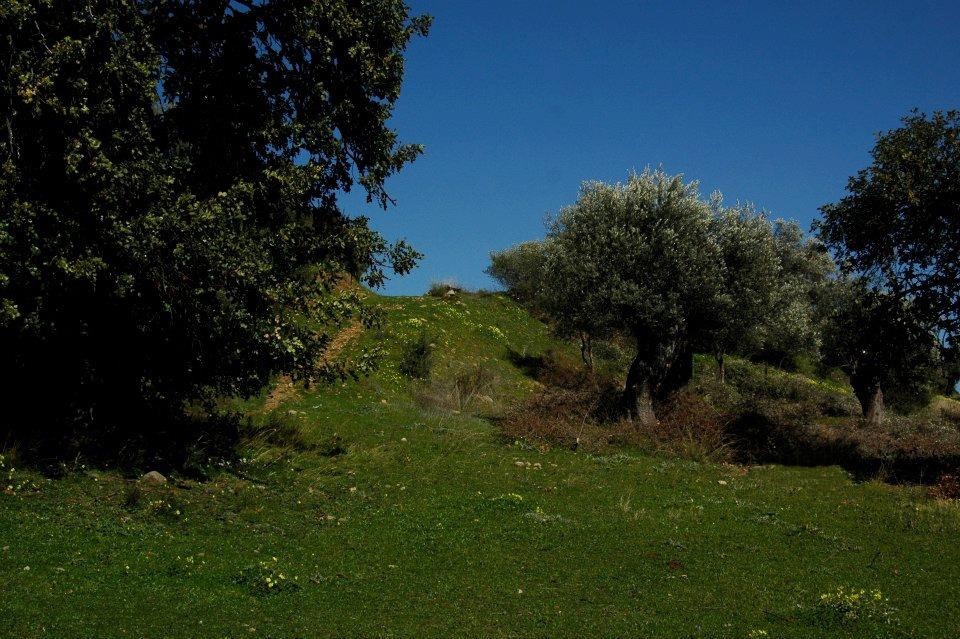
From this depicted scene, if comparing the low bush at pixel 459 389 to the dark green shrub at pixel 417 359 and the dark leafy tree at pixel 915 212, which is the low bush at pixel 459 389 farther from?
the dark leafy tree at pixel 915 212

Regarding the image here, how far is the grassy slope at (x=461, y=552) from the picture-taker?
9578 mm

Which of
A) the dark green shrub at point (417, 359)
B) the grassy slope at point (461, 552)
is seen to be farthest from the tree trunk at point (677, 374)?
the dark green shrub at point (417, 359)

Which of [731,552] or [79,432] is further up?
[79,432]

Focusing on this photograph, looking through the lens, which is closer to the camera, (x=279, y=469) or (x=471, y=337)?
(x=279, y=469)

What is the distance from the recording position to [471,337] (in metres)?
51.0

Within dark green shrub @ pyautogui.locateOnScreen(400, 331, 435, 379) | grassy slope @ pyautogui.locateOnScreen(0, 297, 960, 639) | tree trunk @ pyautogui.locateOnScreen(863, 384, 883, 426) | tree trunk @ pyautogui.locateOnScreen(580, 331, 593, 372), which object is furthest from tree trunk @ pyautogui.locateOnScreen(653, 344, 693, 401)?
tree trunk @ pyautogui.locateOnScreen(580, 331, 593, 372)

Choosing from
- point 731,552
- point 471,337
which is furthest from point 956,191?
point 471,337

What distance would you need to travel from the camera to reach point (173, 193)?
14758mm

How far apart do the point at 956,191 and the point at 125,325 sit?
23340 mm

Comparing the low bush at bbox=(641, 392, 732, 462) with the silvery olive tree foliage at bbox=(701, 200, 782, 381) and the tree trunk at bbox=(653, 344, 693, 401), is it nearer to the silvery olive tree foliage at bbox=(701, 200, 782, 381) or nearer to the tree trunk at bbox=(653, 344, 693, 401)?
the tree trunk at bbox=(653, 344, 693, 401)

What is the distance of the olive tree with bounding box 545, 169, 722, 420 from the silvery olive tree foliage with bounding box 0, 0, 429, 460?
457 inches

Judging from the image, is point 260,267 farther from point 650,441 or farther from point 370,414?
point 650,441

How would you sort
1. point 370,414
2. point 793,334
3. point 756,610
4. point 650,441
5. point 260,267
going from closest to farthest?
point 756,610, point 260,267, point 650,441, point 370,414, point 793,334

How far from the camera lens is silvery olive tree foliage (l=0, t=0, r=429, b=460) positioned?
523 inches
